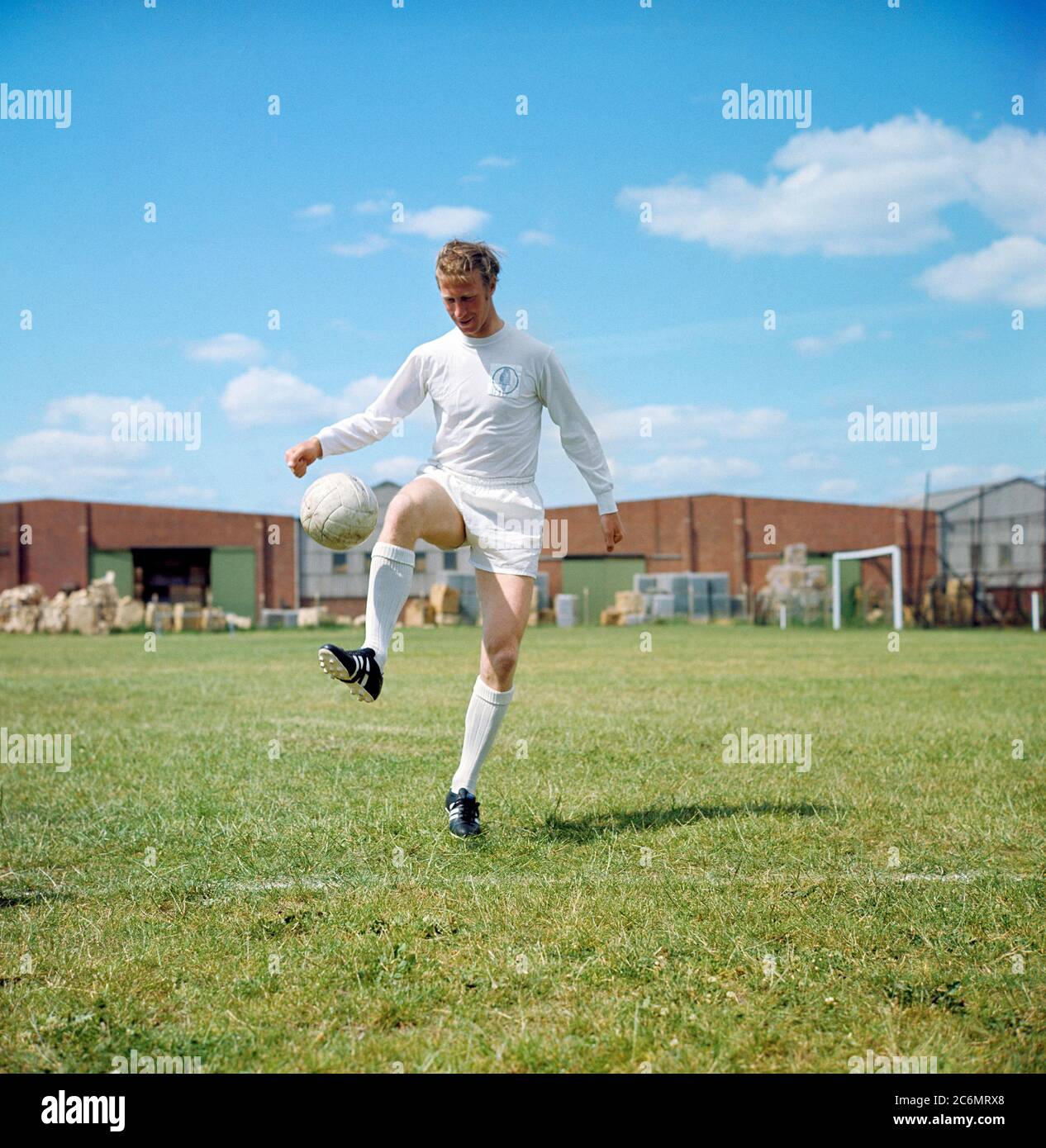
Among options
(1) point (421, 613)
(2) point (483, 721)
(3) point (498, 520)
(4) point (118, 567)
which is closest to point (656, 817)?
(2) point (483, 721)

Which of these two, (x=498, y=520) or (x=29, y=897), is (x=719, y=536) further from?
(x=29, y=897)

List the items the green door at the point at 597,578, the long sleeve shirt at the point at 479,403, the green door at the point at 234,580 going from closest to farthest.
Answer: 1. the long sleeve shirt at the point at 479,403
2. the green door at the point at 234,580
3. the green door at the point at 597,578

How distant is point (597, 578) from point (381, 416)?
46077 millimetres

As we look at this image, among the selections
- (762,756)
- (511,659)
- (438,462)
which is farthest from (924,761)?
(438,462)

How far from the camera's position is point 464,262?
450 centimetres

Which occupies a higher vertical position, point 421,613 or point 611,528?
point 611,528

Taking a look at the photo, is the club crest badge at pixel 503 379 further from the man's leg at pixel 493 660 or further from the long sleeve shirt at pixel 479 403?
the man's leg at pixel 493 660

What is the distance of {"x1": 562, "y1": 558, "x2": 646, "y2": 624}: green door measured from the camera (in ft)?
165

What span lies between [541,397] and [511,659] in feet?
3.86

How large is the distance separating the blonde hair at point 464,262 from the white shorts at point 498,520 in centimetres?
85

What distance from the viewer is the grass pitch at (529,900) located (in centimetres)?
245

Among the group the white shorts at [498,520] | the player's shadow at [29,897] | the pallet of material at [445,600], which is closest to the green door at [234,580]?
the pallet of material at [445,600]

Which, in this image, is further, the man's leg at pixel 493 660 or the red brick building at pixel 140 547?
the red brick building at pixel 140 547
